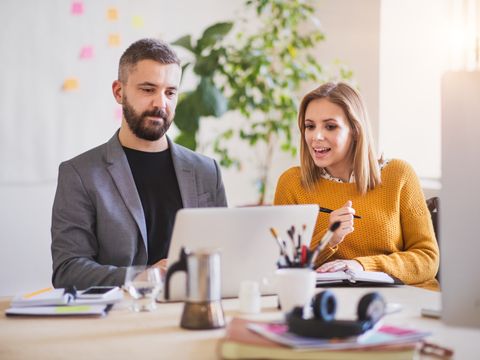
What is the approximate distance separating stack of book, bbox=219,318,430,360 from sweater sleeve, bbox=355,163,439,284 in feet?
3.05

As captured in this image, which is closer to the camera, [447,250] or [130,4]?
[447,250]

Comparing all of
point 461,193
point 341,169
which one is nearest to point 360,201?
point 341,169

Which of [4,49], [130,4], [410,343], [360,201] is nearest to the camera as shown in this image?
[410,343]

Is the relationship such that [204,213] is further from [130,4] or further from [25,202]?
[130,4]

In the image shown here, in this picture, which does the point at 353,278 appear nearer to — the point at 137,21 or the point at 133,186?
the point at 133,186

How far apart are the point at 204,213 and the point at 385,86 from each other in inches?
96.0

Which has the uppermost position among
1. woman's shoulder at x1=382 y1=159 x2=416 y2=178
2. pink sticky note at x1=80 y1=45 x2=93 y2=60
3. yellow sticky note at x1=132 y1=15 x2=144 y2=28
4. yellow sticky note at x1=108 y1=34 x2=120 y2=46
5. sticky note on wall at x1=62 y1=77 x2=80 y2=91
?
yellow sticky note at x1=132 y1=15 x2=144 y2=28

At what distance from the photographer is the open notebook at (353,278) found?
1854 mm

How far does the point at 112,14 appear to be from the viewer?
3818 mm

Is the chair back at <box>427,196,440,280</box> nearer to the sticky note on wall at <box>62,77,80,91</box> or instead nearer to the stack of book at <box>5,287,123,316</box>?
the stack of book at <box>5,287,123,316</box>

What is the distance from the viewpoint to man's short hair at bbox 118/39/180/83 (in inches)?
89.3

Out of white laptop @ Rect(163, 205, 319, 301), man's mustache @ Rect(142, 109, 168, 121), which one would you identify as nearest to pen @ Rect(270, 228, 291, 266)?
white laptop @ Rect(163, 205, 319, 301)

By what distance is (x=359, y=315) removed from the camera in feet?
3.97

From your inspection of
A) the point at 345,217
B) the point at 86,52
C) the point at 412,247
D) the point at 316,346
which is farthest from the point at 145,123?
the point at 86,52
